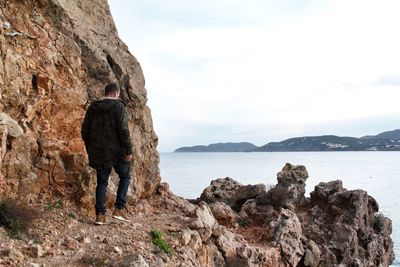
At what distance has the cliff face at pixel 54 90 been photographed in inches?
521

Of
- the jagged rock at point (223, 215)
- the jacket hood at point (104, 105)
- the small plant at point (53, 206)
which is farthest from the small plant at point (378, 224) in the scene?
the jacket hood at point (104, 105)

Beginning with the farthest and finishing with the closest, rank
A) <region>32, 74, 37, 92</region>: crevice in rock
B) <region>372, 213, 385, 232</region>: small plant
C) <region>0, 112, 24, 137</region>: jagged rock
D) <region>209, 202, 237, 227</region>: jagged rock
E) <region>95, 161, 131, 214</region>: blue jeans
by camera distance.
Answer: <region>372, 213, 385, 232</region>: small plant
<region>209, 202, 237, 227</region>: jagged rock
<region>32, 74, 37, 92</region>: crevice in rock
<region>95, 161, 131, 214</region>: blue jeans
<region>0, 112, 24, 137</region>: jagged rock

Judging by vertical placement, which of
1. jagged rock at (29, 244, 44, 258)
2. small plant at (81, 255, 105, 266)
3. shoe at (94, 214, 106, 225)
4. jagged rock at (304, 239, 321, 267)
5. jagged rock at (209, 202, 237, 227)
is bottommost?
jagged rock at (304, 239, 321, 267)

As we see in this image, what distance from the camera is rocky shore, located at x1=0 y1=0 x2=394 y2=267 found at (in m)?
11.0

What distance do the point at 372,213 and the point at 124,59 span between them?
60.6ft

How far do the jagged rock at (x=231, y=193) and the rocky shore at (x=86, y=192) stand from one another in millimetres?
1541

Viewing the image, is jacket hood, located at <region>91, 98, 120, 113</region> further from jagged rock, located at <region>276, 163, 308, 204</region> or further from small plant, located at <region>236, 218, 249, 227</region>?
jagged rock, located at <region>276, 163, 308, 204</region>

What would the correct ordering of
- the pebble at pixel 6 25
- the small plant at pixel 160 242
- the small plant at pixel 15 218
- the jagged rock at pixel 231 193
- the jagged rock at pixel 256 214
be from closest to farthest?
the small plant at pixel 15 218, the small plant at pixel 160 242, the pebble at pixel 6 25, the jagged rock at pixel 256 214, the jagged rock at pixel 231 193

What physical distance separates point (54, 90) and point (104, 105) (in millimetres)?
3814

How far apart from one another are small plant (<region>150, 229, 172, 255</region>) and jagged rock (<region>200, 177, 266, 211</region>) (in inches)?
526

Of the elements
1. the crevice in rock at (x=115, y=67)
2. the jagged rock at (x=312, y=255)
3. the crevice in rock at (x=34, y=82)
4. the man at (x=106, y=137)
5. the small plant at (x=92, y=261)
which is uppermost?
the crevice in rock at (x=115, y=67)

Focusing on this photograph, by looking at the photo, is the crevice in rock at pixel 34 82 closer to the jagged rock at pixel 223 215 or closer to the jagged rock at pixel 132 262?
the jagged rock at pixel 132 262

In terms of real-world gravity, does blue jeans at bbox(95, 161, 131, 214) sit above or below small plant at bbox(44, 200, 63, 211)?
above

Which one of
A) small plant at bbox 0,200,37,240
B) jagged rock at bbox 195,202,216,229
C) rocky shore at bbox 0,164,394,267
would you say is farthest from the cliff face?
jagged rock at bbox 195,202,216,229
